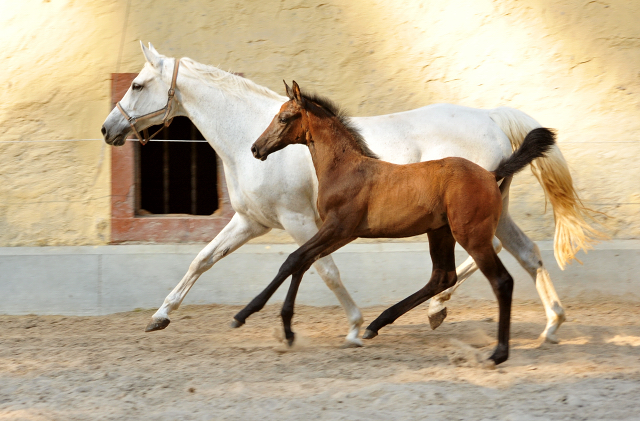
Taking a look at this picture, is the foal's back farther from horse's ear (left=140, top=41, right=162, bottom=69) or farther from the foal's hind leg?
horse's ear (left=140, top=41, right=162, bottom=69)

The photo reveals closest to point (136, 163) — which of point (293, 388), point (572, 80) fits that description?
point (293, 388)

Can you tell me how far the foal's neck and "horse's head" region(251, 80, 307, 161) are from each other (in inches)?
2.9

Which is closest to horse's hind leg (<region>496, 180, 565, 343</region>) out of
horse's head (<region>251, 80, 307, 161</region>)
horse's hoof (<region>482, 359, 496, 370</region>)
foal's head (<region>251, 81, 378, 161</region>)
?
horse's hoof (<region>482, 359, 496, 370</region>)

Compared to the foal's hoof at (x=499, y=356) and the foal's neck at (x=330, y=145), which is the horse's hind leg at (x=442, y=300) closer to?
the foal's hoof at (x=499, y=356)

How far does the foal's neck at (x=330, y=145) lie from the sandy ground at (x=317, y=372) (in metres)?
1.18

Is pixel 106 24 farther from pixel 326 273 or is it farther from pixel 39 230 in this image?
pixel 326 273

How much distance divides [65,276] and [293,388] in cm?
326

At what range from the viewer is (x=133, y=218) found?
6008mm

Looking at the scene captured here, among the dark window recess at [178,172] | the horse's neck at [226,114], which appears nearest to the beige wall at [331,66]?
the dark window recess at [178,172]

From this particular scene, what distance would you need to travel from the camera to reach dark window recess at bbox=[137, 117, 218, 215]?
6.73m

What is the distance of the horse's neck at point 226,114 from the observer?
183 inches

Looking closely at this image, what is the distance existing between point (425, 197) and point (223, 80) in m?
1.89

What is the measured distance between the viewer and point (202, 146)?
7.09 meters

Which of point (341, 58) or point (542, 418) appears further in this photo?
point (341, 58)
